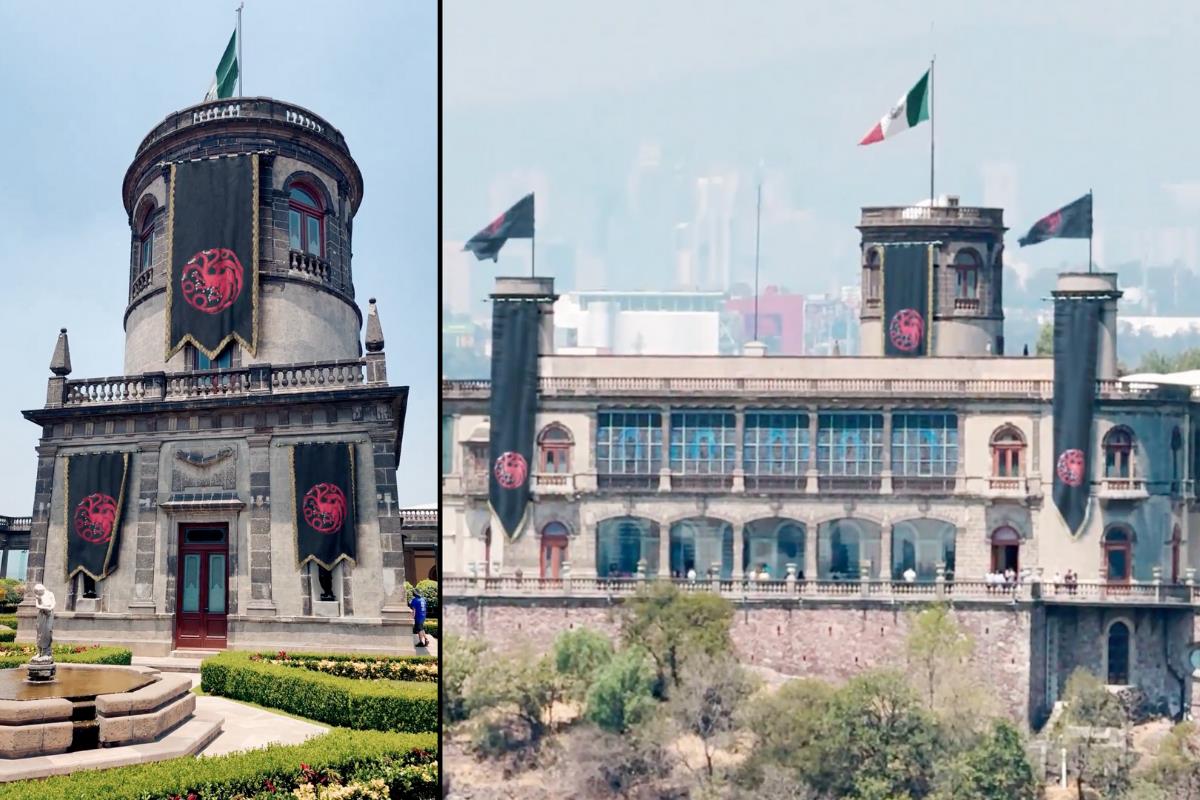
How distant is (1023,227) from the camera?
29719 millimetres

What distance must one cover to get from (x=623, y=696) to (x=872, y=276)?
11.3m

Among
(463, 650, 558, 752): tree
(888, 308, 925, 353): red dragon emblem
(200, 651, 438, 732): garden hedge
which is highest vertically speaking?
(888, 308, 925, 353): red dragon emblem

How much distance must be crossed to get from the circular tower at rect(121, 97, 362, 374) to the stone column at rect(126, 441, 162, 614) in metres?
1.60

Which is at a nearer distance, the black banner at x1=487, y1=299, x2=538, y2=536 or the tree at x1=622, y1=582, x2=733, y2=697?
the tree at x1=622, y1=582, x2=733, y2=697

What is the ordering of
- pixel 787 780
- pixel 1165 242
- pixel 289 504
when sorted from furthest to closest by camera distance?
pixel 1165 242, pixel 787 780, pixel 289 504

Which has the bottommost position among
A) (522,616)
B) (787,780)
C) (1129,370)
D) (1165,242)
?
(787,780)

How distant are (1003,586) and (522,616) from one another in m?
10.6

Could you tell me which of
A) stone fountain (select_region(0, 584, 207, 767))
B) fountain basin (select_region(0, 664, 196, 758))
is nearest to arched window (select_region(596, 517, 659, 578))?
stone fountain (select_region(0, 584, 207, 767))

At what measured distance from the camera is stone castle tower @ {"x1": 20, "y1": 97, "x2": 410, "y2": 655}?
23125 millimetres

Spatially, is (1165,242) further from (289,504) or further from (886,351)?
(289,504)

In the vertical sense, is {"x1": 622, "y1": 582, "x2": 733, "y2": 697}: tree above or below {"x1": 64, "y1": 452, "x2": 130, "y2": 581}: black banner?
below

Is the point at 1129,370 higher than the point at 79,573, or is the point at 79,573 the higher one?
the point at 1129,370

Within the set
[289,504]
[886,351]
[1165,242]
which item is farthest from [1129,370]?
[289,504]

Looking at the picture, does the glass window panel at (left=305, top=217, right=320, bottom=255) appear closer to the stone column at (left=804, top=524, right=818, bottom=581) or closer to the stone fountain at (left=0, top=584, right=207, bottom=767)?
the stone fountain at (left=0, top=584, right=207, bottom=767)
